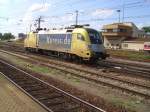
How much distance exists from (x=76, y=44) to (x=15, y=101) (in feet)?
50.8

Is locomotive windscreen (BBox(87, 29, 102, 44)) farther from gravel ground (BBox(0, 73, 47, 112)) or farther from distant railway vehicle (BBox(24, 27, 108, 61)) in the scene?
gravel ground (BBox(0, 73, 47, 112))

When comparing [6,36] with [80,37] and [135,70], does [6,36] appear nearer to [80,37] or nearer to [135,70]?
[80,37]

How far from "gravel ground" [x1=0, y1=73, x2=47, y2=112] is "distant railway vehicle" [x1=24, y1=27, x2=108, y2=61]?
38.2 ft

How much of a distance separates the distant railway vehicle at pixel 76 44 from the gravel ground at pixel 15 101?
1164cm

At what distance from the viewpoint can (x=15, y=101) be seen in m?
11.7

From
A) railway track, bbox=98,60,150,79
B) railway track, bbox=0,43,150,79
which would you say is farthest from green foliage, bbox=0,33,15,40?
railway track, bbox=98,60,150,79

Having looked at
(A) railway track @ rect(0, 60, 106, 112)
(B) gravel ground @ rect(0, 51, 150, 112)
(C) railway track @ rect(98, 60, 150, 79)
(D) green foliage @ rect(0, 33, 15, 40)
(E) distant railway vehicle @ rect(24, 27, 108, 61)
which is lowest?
(B) gravel ground @ rect(0, 51, 150, 112)

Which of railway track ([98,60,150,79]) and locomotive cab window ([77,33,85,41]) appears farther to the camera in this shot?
locomotive cab window ([77,33,85,41])

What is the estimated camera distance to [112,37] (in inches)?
3440

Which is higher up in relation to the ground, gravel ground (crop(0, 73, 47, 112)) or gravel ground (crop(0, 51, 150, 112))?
gravel ground (crop(0, 73, 47, 112))

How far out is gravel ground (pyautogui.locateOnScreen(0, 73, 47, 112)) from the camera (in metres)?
10.5

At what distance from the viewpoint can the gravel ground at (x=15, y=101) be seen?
1053 centimetres

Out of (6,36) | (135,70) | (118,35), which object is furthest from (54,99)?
(6,36)

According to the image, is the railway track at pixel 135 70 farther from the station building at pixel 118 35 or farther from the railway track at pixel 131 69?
the station building at pixel 118 35
